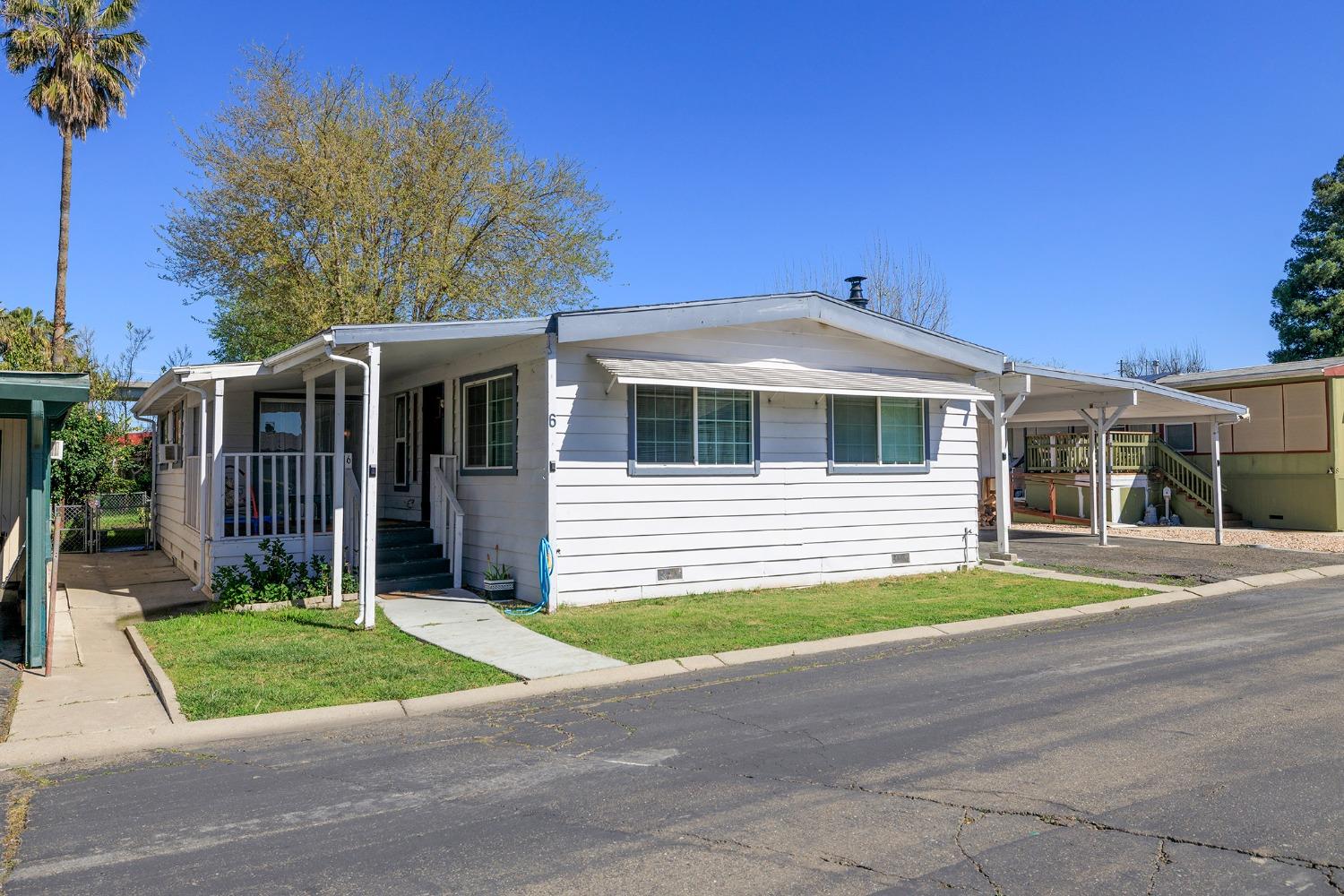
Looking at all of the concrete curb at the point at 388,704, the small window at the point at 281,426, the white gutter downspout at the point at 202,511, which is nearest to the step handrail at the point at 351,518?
the white gutter downspout at the point at 202,511

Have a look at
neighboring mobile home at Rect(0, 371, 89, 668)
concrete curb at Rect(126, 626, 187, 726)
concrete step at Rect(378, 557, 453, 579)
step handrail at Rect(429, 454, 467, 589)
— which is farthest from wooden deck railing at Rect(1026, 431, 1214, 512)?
neighboring mobile home at Rect(0, 371, 89, 668)

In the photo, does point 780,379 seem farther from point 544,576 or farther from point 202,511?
point 202,511

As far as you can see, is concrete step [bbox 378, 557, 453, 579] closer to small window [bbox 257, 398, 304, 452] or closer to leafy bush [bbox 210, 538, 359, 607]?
leafy bush [bbox 210, 538, 359, 607]

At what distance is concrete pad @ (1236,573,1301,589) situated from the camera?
13.0 metres

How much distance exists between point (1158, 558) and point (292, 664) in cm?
1404

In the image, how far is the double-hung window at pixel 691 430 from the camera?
11047 millimetres

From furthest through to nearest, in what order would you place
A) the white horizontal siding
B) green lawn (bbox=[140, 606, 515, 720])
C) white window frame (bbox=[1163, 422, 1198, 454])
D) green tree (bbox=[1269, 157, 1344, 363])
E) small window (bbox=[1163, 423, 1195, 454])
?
green tree (bbox=[1269, 157, 1344, 363])
small window (bbox=[1163, 423, 1195, 454])
white window frame (bbox=[1163, 422, 1198, 454])
the white horizontal siding
green lawn (bbox=[140, 606, 515, 720])

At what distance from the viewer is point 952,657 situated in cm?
818

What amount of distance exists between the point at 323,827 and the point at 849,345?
9.88m

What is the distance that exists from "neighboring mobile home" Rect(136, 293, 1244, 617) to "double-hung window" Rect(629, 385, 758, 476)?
3cm

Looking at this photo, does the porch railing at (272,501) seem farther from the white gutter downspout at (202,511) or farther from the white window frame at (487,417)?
the white window frame at (487,417)

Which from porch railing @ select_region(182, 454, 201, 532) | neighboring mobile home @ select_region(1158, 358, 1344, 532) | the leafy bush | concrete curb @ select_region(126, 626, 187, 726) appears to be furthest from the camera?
neighboring mobile home @ select_region(1158, 358, 1344, 532)

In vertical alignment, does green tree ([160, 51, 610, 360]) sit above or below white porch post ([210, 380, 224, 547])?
above

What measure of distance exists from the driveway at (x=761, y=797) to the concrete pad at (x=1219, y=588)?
5.28 m
